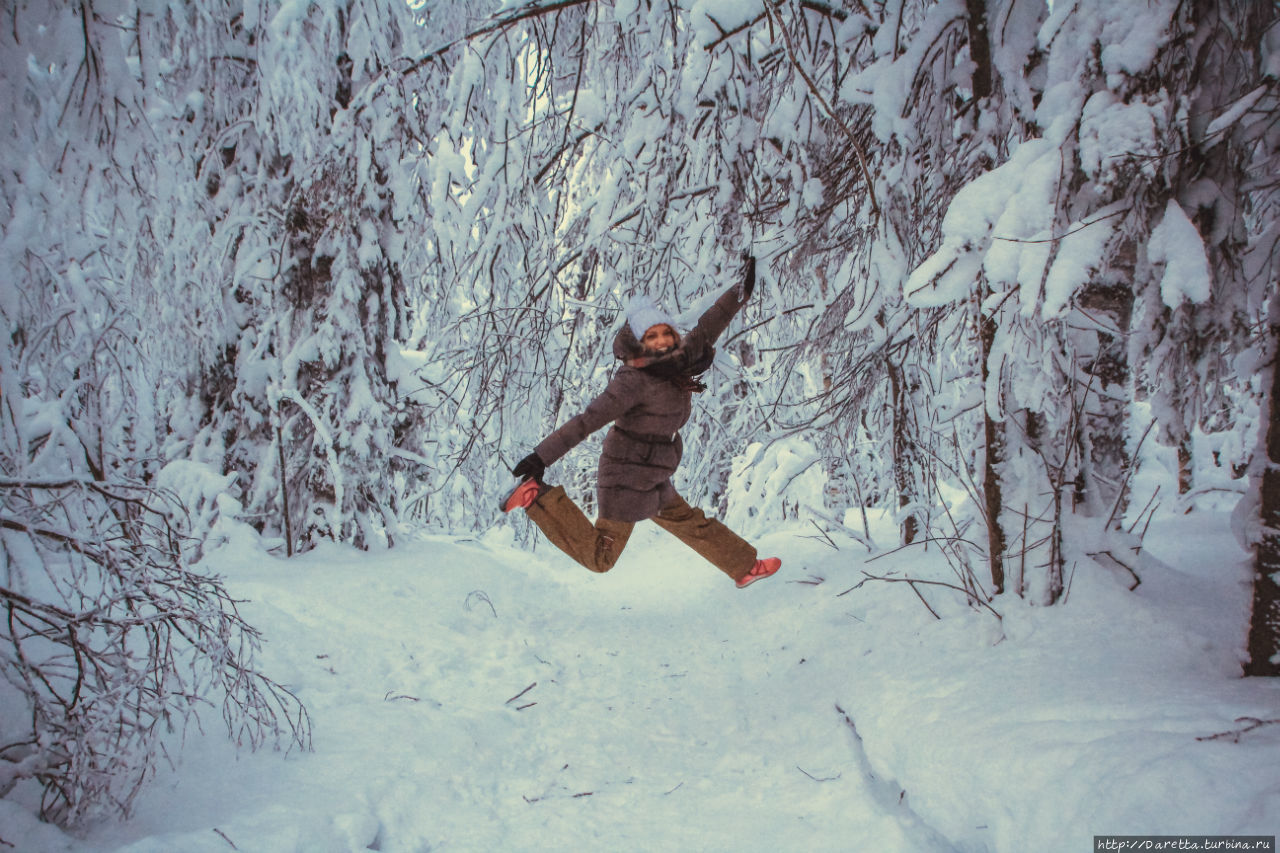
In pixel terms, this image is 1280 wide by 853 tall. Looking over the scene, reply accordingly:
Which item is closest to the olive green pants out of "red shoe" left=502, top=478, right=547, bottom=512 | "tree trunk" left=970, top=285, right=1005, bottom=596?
"red shoe" left=502, top=478, right=547, bottom=512

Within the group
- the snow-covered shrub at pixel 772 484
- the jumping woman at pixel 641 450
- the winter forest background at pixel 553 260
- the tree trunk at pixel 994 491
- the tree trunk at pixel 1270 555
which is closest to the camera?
the winter forest background at pixel 553 260

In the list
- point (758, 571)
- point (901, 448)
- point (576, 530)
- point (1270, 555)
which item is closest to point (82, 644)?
point (576, 530)

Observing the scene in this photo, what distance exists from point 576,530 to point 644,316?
46.4 inches

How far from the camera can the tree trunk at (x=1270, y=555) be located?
4.99 ft

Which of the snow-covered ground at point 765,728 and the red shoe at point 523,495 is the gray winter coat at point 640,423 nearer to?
the red shoe at point 523,495

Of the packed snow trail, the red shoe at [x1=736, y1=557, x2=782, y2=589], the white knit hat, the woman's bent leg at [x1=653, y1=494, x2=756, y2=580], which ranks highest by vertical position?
the white knit hat

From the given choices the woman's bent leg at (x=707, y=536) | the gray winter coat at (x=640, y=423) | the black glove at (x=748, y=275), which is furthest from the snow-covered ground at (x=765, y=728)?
the black glove at (x=748, y=275)

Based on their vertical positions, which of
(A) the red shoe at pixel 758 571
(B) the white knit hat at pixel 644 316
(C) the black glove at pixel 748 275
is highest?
(C) the black glove at pixel 748 275

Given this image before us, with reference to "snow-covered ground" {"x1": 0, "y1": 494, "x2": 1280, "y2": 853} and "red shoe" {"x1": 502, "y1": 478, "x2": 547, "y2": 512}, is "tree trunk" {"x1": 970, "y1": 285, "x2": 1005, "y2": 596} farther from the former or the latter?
"red shoe" {"x1": 502, "y1": 478, "x2": 547, "y2": 512}

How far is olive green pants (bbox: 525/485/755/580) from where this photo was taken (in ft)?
10.6

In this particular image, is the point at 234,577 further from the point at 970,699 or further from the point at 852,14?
the point at 852,14

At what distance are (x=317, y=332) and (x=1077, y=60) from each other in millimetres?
4270

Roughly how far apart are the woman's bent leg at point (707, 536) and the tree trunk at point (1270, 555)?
2.23 metres

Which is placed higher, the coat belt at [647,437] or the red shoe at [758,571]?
the coat belt at [647,437]
